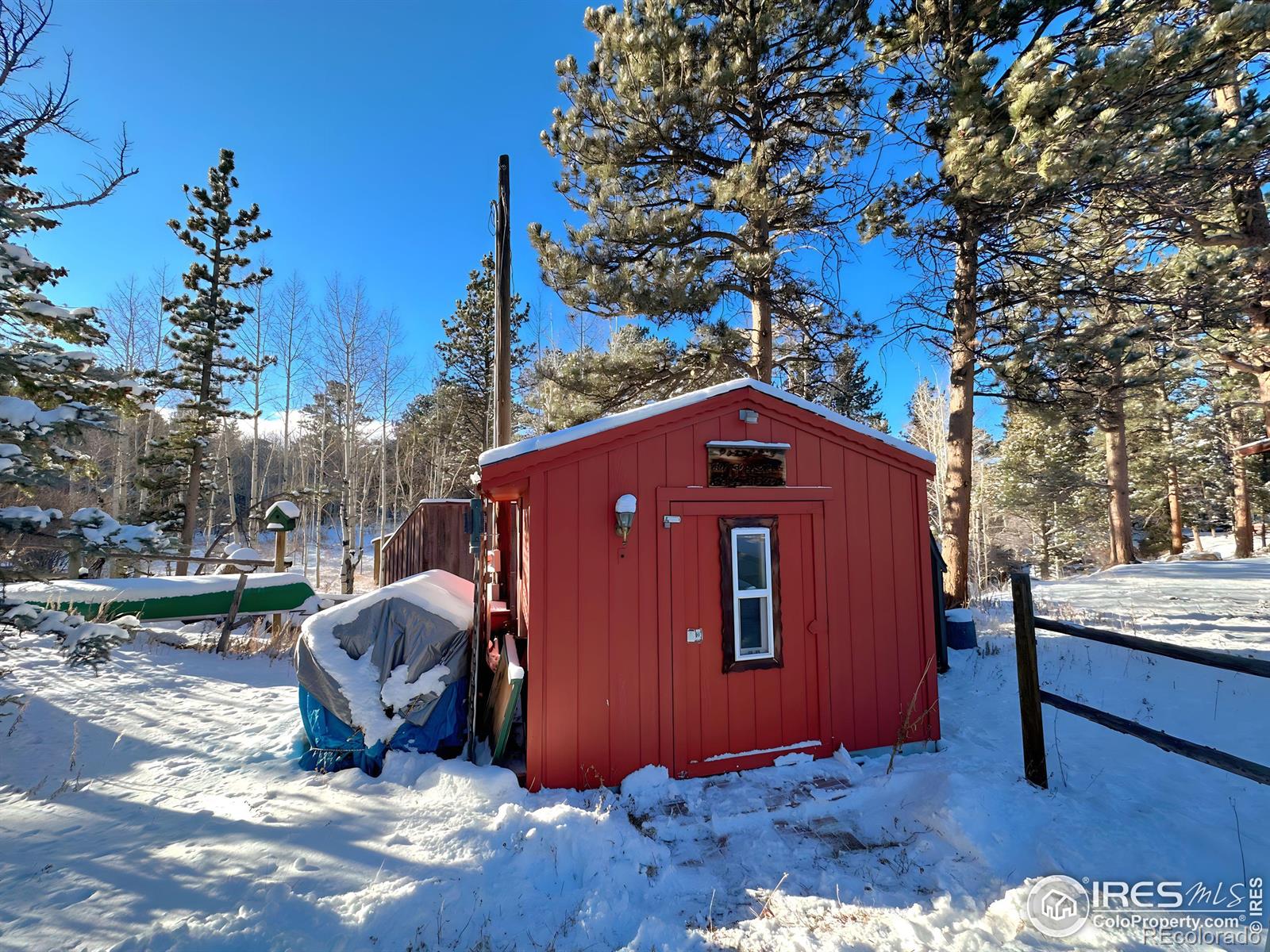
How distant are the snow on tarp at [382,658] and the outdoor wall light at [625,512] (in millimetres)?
1751

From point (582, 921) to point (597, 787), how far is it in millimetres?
1467

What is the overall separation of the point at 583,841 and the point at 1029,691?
3.30 m

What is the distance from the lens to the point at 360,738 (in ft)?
14.4

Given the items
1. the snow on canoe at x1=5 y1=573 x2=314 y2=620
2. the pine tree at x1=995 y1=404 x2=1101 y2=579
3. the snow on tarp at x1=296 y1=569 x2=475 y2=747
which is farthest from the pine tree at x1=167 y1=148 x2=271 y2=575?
the pine tree at x1=995 y1=404 x2=1101 y2=579

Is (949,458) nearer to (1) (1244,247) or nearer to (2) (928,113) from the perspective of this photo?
(2) (928,113)

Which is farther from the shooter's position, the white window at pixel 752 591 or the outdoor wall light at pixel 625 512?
the white window at pixel 752 591

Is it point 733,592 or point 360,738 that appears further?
point 733,592

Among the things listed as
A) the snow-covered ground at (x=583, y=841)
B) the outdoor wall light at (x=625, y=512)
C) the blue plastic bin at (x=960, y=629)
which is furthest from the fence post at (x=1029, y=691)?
the blue plastic bin at (x=960, y=629)

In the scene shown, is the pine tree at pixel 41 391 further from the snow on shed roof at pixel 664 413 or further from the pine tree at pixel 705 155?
the pine tree at pixel 705 155

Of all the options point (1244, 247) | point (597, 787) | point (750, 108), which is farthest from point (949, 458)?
point (597, 787)

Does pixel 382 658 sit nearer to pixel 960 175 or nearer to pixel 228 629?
pixel 228 629

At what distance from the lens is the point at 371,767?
4336 millimetres

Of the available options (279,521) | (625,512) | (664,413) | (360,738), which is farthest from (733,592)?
(279,521)

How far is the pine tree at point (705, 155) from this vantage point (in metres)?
7.99
